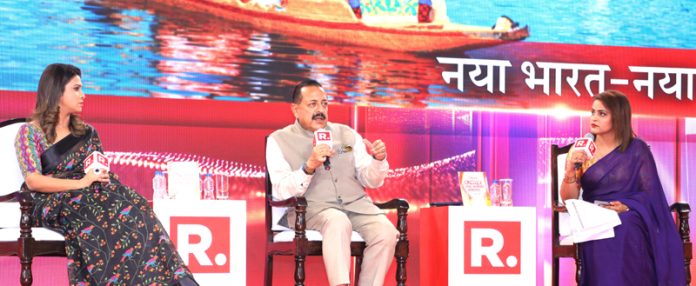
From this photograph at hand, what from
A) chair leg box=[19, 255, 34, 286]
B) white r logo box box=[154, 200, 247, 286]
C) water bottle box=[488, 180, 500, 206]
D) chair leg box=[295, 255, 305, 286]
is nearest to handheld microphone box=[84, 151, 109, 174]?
chair leg box=[19, 255, 34, 286]

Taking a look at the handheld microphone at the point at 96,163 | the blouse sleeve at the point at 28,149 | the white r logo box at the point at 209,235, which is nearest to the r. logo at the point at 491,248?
the white r logo box at the point at 209,235

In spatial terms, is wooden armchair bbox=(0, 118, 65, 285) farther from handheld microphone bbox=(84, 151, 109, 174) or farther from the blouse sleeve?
handheld microphone bbox=(84, 151, 109, 174)

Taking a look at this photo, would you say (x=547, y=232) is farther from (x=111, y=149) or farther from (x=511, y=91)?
(x=111, y=149)

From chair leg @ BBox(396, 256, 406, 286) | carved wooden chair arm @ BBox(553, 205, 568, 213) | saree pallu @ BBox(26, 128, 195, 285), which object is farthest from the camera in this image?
carved wooden chair arm @ BBox(553, 205, 568, 213)

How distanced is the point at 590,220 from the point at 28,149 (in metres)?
2.79

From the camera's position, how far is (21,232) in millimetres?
4559

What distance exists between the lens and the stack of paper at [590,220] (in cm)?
519

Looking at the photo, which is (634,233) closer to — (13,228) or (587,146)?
(587,146)

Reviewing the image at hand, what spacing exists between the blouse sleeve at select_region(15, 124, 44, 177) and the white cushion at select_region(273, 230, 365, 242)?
1228 millimetres

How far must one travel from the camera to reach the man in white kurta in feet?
16.4

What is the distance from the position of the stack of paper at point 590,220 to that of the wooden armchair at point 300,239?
0.89 m

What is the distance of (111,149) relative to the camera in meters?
5.71

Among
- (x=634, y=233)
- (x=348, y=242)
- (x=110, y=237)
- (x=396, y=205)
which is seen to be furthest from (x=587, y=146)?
(x=110, y=237)

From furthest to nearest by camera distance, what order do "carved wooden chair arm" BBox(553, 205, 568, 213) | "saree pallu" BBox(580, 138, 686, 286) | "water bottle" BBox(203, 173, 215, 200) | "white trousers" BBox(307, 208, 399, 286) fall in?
"water bottle" BBox(203, 173, 215, 200) < "carved wooden chair arm" BBox(553, 205, 568, 213) < "saree pallu" BBox(580, 138, 686, 286) < "white trousers" BBox(307, 208, 399, 286)
